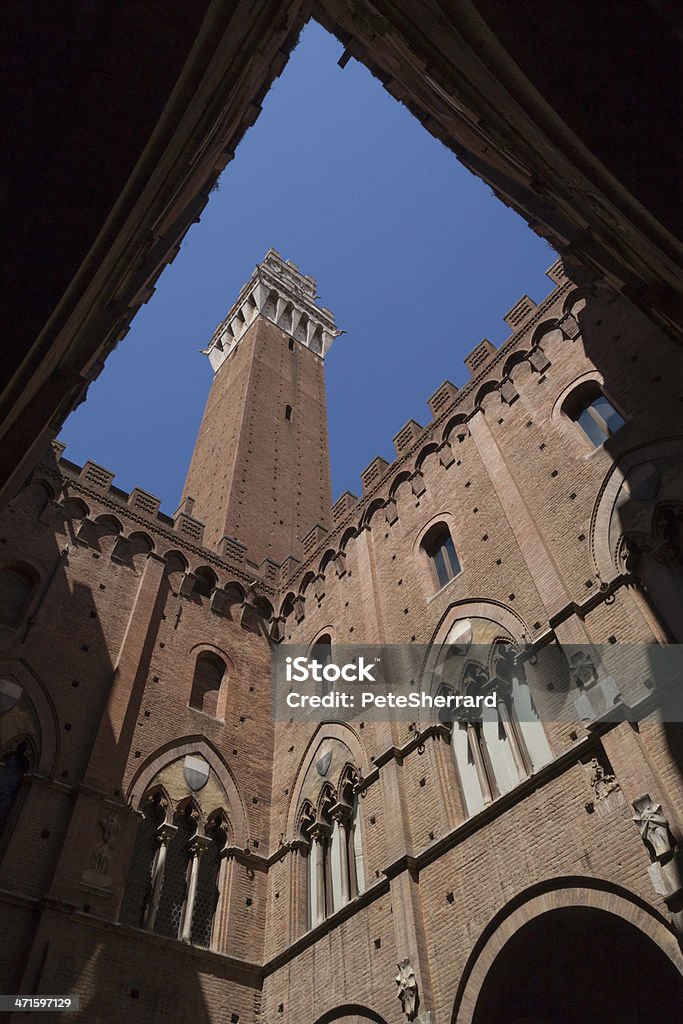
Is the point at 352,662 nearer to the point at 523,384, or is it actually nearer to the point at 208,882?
the point at 208,882

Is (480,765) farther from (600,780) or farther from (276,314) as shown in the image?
(276,314)

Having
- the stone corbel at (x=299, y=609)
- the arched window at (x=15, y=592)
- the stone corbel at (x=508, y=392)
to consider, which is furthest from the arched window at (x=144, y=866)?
the stone corbel at (x=508, y=392)

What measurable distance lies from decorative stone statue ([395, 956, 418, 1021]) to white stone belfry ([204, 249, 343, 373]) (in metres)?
30.1

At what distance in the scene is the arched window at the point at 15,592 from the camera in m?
12.6

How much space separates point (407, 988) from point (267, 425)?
2178cm

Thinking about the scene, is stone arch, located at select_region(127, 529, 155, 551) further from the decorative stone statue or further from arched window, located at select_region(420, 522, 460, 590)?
the decorative stone statue

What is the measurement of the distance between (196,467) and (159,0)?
25243mm

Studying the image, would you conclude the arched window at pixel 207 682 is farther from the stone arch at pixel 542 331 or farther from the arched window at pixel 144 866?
the stone arch at pixel 542 331

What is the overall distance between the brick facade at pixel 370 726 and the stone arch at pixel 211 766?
1.8 inches

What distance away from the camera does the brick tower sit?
2373 centimetres

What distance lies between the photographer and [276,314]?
35.6 metres

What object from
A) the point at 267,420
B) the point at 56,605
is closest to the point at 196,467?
the point at 267,420

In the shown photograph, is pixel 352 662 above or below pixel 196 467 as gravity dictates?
below

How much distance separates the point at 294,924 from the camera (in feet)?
36.8
